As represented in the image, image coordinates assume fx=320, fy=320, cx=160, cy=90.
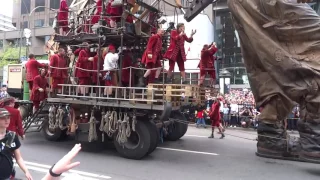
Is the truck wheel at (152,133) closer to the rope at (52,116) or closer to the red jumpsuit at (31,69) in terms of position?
the rope at (52,116)

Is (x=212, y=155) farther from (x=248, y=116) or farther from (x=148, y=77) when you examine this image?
(x=248, y=116)

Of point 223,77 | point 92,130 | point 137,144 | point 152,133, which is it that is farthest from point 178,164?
point 223,77

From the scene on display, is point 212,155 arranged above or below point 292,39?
below

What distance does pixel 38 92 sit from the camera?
9.45 m

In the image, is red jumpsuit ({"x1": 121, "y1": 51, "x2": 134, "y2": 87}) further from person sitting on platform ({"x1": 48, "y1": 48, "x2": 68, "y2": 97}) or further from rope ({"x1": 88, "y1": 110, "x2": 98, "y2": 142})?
person sitting on platform ({"x1": 48, "y1": 48, "x2": 68, "y2": 97})

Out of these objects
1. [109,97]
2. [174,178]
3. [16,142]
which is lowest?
[174,178]

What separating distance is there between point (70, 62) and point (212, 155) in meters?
5.18

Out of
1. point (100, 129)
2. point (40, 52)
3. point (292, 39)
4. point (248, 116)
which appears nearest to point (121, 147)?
point (100, 129)

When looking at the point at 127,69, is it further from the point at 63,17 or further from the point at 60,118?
the point at 63,17

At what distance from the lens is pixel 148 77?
28.7 ft

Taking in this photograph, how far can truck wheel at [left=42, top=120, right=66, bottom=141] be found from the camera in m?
9.70

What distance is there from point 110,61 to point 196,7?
2.68m

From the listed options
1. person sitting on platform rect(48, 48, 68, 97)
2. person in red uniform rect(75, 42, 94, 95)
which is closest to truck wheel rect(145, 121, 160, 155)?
person in red uniform rect(75, 42, 94, 95)

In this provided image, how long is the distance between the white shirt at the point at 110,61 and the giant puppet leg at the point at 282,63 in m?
3.20
